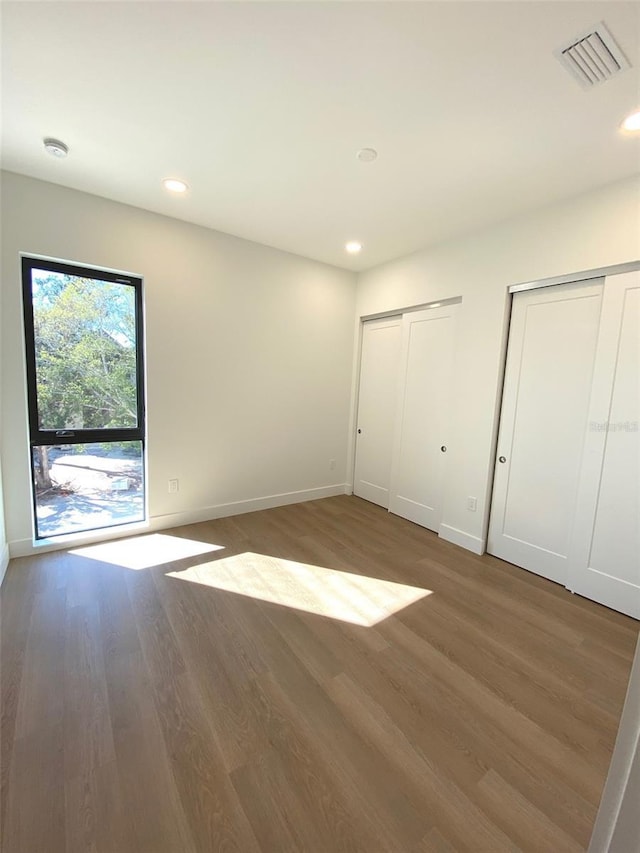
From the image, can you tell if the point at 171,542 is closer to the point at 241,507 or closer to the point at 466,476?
the point at 241,507

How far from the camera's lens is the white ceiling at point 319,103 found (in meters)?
1.33

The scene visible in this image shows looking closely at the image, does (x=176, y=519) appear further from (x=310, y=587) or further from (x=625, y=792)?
(x=625, y=792)

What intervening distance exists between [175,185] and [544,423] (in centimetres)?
327

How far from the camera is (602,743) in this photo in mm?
1438

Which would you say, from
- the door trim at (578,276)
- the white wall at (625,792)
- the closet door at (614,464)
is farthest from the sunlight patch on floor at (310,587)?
the door trim at (578,276)

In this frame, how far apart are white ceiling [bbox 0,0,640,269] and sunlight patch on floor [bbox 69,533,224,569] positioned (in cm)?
279

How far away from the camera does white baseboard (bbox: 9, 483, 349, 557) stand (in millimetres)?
2707

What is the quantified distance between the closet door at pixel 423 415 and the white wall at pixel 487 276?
16 centimetres

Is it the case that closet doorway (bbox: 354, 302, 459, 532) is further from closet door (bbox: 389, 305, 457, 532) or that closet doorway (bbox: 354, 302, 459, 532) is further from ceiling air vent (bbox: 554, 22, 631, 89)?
ceiling air vent (bbox: 554, 22, 631, 89)

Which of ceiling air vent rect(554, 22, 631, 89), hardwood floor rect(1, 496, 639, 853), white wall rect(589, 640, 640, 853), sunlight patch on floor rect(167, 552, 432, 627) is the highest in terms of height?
ceiling air vent rect(554, 22, 631, 89)

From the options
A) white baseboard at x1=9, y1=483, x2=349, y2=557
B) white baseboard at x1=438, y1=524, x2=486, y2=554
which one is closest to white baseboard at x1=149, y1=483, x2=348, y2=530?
white baseboard at x1=9, y1=483, x2=349, y2=557

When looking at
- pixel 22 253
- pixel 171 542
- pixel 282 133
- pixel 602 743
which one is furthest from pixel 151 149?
pixel 602 743

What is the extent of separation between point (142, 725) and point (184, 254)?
10.7 feet

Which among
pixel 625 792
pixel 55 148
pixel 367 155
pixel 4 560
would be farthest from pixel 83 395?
pixel 625 792
